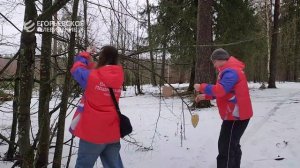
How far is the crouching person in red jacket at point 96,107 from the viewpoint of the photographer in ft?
12.6

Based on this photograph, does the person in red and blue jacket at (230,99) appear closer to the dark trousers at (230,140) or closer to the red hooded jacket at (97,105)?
the dark trousers at (230,140)

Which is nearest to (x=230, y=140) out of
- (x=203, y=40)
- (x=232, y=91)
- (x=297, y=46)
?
(x=232, y=91)

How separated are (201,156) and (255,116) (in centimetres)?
386

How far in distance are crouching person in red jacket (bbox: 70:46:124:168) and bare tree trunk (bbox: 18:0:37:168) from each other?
0.59 meters

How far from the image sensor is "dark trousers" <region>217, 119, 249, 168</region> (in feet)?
15.9

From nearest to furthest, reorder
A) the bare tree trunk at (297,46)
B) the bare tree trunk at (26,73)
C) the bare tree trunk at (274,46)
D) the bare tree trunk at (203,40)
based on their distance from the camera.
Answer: the bare tree trunk at (26,73)
the bare tree trunk at (203,40)
the bare tree trunk at (274,46)
the bare tree trunk at (297,46)

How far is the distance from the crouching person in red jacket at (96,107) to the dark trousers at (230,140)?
1574 mm

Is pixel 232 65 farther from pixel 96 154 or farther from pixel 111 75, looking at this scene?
pixel 96 154

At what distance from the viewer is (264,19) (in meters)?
26.8

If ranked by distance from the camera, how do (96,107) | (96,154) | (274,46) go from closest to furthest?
(96,107)
(96,154)
(274,46)

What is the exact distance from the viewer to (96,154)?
4.00 meters

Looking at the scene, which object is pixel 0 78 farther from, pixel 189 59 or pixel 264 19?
pixel 264 19

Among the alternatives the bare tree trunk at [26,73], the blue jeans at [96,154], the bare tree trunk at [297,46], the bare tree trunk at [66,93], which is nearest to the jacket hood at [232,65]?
the blue jeans at [96,154]

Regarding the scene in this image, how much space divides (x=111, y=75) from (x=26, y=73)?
86 cm
